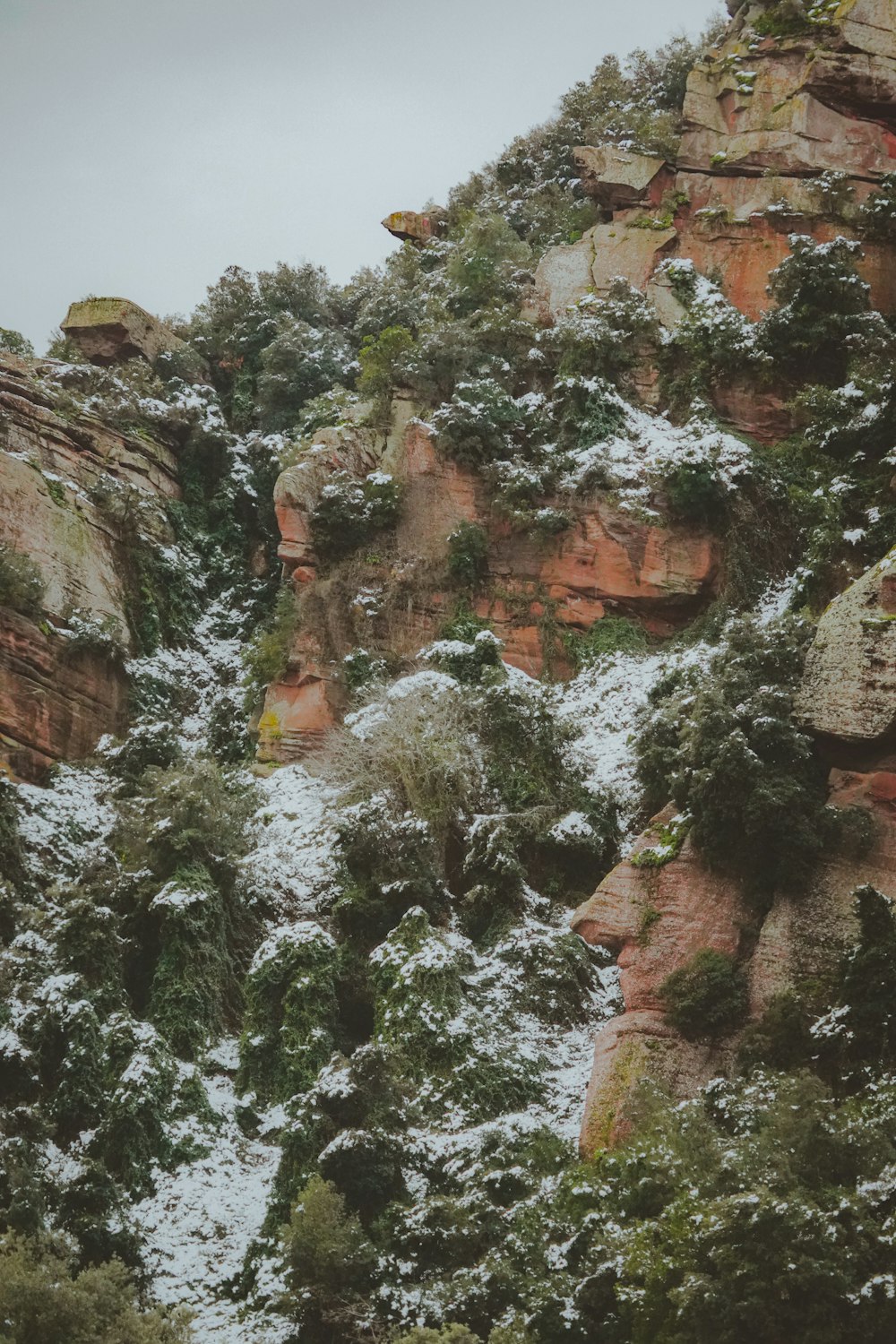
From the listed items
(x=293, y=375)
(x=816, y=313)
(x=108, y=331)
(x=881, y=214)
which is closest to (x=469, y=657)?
(x=816, y=313)

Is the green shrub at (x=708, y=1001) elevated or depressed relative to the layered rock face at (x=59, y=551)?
depressed

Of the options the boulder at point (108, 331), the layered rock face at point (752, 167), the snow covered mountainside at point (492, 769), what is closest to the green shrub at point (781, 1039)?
the snow covered mountainside at point (492, 769)

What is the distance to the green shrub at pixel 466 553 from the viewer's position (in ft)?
77.8

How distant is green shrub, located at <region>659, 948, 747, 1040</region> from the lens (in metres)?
14.3

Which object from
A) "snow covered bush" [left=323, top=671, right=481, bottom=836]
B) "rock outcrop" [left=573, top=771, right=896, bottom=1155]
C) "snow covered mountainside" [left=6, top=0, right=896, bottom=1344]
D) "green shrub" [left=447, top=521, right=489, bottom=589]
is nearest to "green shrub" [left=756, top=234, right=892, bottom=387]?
"snow covered mountainside" [left=6, top=0, right=896, bottom=1344]

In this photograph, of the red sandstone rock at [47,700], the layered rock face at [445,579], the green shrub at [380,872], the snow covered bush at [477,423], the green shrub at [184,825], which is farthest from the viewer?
the snow covered bush at [477,423]

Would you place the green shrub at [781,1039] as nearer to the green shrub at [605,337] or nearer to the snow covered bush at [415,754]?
the snow covered bush at [415,754]

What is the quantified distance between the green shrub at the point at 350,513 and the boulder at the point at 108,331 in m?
10.2

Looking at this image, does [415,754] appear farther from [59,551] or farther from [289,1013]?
[59,551]

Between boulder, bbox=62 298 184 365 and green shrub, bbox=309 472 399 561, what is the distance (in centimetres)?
1021

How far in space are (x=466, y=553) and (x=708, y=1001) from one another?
11.6 m

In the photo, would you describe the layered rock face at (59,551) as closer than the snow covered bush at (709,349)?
Yes

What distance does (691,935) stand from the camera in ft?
49.8

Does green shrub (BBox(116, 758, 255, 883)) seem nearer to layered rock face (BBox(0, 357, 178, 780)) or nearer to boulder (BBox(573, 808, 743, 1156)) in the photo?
layered rock face (BBox(0, 357, 178, 780))
